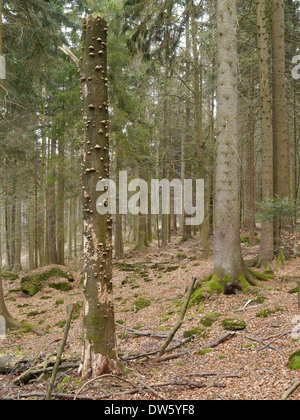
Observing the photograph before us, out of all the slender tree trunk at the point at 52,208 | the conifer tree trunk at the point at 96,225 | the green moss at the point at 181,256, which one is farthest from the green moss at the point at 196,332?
the slender tree trunk at the point at 52,208

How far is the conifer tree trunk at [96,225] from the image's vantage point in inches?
147

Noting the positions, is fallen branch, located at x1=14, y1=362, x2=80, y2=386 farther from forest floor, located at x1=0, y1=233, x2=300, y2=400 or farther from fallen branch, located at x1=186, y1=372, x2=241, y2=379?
fallen branch, located at x1=186, y1=372, x2=241, y2=379

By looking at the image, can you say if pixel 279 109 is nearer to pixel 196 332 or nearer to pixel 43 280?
pixel 196 332

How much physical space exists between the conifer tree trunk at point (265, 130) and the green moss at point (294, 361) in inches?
205

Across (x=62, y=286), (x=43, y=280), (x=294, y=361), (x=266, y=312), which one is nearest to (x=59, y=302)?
(x=62, y=286)

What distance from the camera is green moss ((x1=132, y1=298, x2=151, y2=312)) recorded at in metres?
8.67

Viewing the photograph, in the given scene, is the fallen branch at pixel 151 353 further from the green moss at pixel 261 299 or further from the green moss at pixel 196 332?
the green moss at pixel 261 299

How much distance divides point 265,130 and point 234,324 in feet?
19.7

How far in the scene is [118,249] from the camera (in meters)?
16.0

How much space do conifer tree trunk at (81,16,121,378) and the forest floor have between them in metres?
0.36
